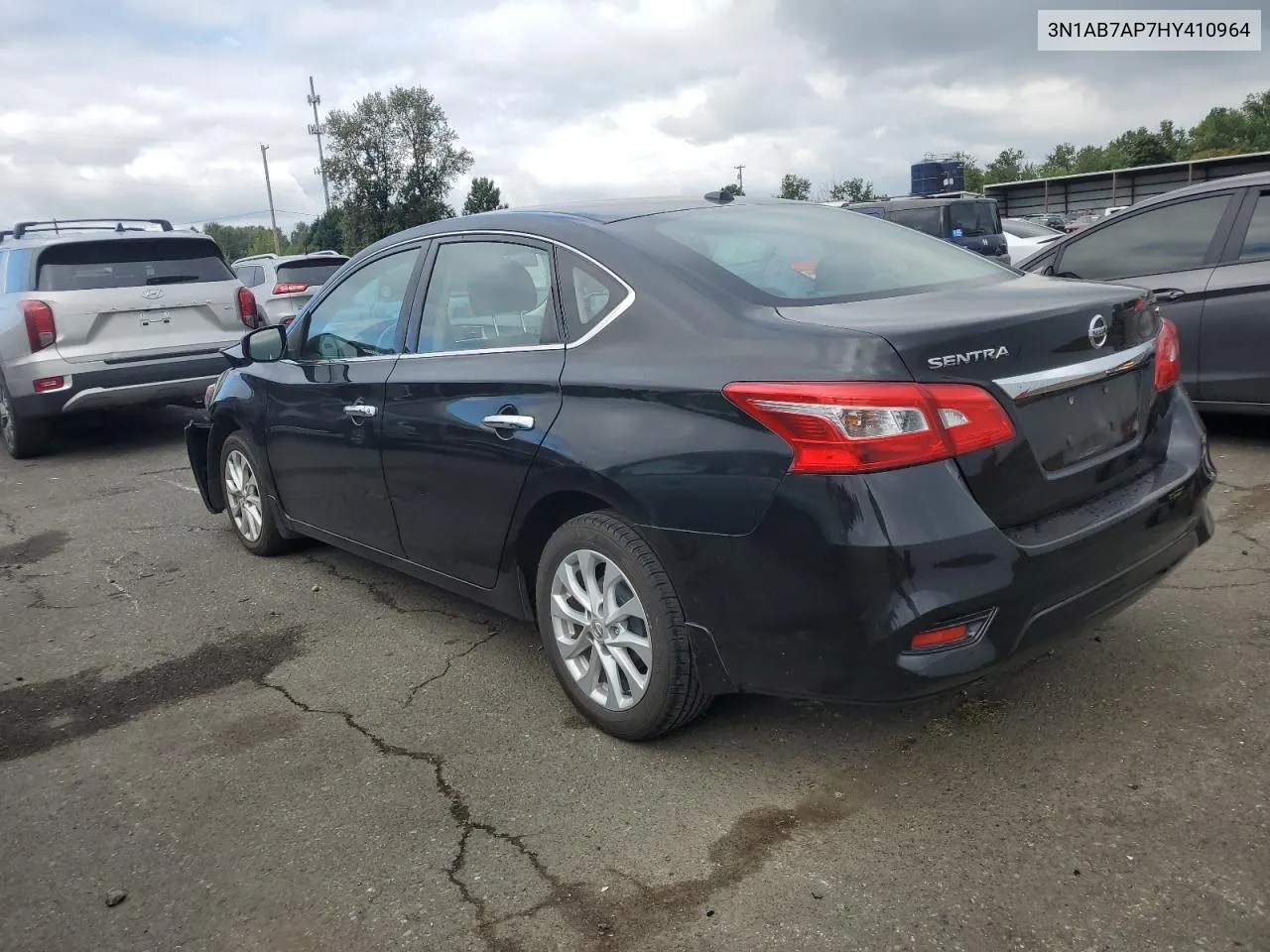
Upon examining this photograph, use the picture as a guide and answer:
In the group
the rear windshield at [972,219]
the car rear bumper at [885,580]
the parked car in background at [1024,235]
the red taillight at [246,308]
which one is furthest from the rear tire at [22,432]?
the parked car in background at [1024,235]

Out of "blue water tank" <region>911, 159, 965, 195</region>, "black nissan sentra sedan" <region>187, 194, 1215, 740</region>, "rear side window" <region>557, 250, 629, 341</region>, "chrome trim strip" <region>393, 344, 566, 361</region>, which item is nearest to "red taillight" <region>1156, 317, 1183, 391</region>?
"black nissan sentra sedan" <region>187, 194, 1215, 740</region>

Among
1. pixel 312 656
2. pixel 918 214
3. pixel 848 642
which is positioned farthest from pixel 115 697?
pixel 918 214

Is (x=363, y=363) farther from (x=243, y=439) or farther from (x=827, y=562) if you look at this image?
(x=827, y=562)

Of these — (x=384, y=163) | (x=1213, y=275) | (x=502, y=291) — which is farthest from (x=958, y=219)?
Result: (x=384, y=163)

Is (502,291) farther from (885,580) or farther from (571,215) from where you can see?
(885,580)

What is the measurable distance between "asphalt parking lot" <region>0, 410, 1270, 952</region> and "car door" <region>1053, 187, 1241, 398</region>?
6.93 ft

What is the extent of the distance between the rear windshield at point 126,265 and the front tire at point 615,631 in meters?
6.43

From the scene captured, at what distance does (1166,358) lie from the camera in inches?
128

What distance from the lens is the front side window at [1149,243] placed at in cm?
614

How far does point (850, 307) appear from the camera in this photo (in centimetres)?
292

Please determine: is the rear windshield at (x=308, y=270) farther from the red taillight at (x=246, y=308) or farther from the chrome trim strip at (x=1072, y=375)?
the chrome trim strip at (x=1072, y=375)

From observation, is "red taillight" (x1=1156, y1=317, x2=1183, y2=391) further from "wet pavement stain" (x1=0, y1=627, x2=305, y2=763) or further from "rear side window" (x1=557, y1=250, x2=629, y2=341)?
"wet pavement stain" (x1=0, y1=627, x2=305, y2=763)

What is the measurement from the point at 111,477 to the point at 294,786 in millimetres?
5412

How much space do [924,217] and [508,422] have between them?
54.0 ft
